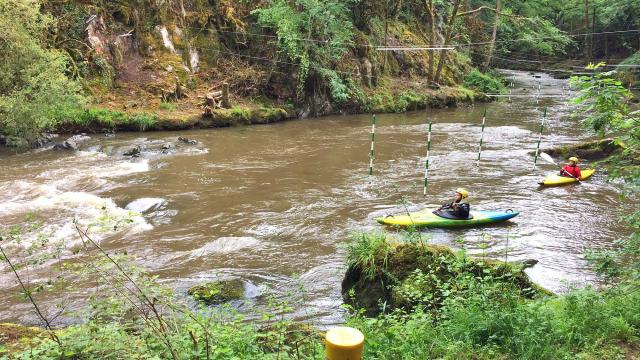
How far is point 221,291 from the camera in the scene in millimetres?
6121

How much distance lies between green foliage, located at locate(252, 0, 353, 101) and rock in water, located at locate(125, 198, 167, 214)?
12.3 metres

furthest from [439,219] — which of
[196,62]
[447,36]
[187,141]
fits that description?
[447,36]

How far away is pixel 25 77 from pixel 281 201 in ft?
27.4

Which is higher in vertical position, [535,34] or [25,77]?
[535,34]

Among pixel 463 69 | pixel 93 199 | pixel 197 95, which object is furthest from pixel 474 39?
pixel 93 199

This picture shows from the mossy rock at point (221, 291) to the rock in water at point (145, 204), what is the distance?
4071 millimetres

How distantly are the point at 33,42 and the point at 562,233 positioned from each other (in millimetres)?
14259

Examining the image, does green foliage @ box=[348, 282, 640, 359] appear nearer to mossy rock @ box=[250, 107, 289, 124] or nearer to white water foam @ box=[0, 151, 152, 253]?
white water foam @ box=[0, 151, 152, 253]

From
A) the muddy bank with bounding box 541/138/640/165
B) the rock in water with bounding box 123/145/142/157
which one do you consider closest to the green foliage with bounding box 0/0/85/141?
the rock in water with bounding box 123/145/142/157

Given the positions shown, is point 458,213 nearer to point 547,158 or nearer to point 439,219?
point 439,219

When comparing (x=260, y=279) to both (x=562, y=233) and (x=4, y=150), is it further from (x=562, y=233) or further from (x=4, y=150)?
(x=4, y=150)

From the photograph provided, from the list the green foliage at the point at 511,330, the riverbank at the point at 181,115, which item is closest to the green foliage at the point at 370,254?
the green foliage at the point at 511,330

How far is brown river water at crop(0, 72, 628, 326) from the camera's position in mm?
7312

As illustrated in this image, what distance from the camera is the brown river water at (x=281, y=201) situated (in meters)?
7.31
